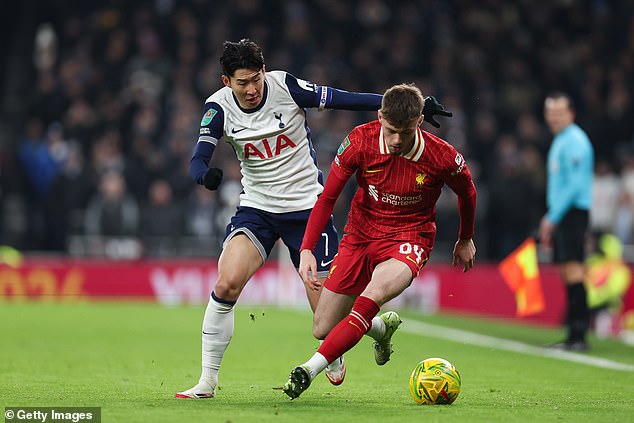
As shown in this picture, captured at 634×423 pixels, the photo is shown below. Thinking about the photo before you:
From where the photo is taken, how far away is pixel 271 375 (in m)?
8.94

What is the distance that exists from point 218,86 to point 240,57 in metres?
12.5

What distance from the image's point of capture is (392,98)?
680cm

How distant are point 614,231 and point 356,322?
A: 11.3 metres

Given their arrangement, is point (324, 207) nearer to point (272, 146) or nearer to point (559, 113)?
point (272, 146)

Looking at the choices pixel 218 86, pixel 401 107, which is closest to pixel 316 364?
pixel 401 107

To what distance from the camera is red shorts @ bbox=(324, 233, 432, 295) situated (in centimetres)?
724

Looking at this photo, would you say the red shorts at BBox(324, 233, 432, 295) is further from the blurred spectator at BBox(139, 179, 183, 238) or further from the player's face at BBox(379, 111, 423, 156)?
the blurred spectator at BBox(139, 179, 183, 238)

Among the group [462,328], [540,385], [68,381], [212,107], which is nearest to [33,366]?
[68,381]

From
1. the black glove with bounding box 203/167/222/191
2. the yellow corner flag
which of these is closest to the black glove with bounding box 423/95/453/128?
the black glove with bounding box 203/167/222/191

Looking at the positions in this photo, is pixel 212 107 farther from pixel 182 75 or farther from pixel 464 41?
pixel 464 41

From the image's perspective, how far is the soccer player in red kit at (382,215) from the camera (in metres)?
6.84

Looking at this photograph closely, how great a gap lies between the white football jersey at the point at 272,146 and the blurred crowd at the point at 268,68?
399 inches

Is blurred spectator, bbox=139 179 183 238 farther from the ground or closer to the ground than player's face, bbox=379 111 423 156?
closer to the ground

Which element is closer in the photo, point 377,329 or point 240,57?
point 240,57
